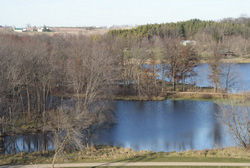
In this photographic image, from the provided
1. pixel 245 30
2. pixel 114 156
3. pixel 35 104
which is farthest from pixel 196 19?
pixel 114 156

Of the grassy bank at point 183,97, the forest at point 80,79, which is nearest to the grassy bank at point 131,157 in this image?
the forest at point 80,79

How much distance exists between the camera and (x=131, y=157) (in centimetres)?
2034

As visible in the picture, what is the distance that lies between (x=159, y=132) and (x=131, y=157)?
879 centimetres

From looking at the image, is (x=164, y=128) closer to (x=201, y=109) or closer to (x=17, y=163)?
(x=201, y=109)

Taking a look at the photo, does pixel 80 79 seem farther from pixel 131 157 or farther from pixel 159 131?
pixel 131 157

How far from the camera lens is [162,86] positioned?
1805 inches

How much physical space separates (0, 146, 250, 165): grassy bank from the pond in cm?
288

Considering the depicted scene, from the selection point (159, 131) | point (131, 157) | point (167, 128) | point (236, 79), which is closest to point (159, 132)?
point (159, 131)

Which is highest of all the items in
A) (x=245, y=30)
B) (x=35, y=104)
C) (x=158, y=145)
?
(x=245, y=30)

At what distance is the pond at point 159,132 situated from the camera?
2542cm

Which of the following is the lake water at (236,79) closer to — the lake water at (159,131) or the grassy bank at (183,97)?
the grassy bank at (183,97)

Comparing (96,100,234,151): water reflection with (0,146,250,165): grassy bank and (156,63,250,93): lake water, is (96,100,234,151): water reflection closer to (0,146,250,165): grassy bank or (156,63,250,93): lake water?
(0,146,250,165): grassy bank

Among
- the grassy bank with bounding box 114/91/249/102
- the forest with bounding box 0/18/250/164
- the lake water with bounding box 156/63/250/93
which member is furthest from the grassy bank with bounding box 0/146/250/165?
the lake water with bounding box 156/63/250/93

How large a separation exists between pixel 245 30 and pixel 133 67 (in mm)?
62807
